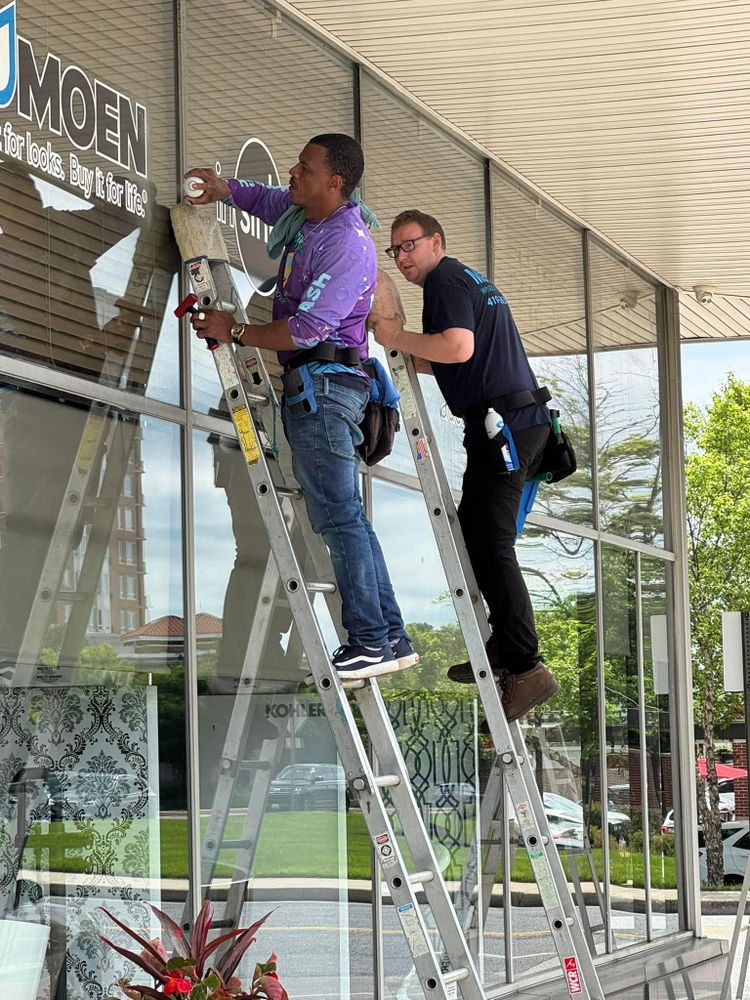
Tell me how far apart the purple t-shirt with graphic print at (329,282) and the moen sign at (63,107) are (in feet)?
2.26

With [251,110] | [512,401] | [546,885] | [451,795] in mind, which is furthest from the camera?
[451,795]

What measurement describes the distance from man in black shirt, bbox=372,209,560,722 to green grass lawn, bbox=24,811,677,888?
0.98 metres

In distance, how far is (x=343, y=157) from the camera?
4.46 m

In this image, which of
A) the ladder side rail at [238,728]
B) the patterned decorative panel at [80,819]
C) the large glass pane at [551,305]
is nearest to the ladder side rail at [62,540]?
the patterned decorative panel at [80,819]

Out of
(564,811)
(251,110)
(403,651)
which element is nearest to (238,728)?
(403,651)

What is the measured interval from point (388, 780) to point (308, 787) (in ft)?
5.06

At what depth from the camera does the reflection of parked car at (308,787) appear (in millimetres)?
5402

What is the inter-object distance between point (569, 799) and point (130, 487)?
4.62 metres

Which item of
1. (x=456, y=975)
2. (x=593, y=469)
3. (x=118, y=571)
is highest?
(x=593, y=469)

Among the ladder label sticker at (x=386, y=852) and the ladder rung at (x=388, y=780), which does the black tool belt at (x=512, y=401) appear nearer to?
the ladder rung at (x=388, y=780)

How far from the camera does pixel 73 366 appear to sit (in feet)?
14.7

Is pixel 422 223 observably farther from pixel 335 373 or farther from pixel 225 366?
pixel 225 366

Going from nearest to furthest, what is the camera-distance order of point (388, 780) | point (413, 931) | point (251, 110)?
1. point (413, 931)
2. point (388, 780)
3. point (251, 110)

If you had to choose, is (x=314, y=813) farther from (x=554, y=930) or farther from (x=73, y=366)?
(x=73, y=366)
